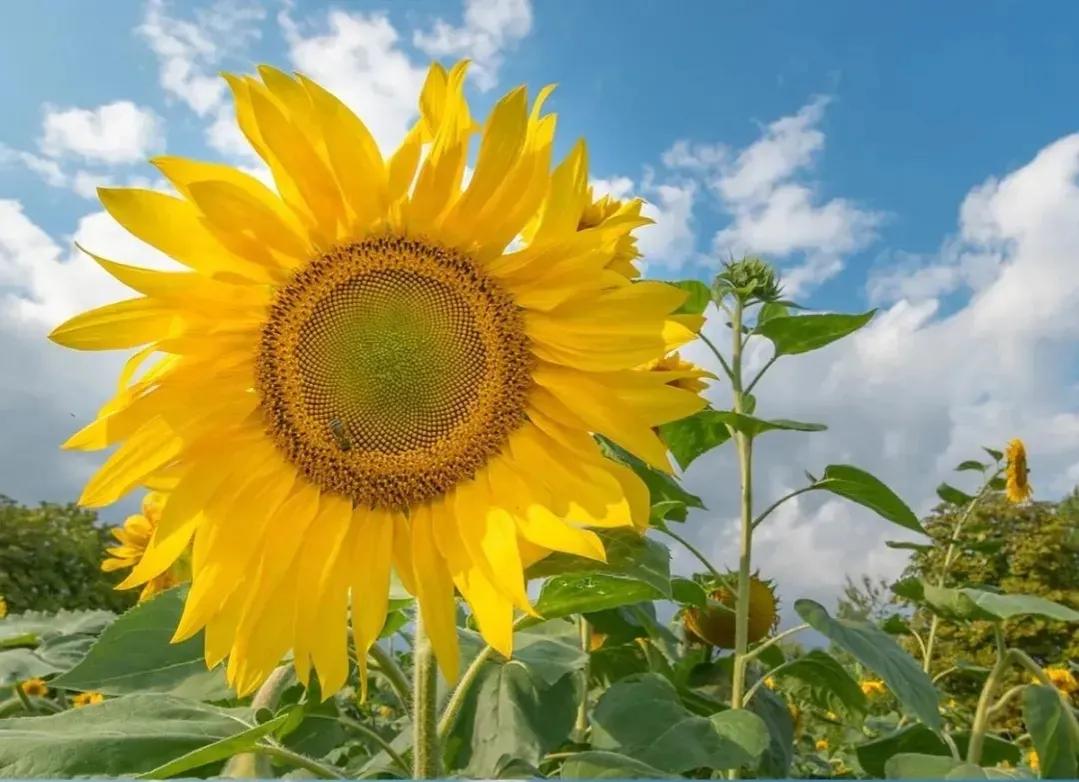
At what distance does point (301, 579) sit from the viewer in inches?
72.9

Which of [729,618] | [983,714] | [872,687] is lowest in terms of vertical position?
[983,714]

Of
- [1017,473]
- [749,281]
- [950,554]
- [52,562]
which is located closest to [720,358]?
[749,281]

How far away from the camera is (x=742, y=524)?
10.7 ft

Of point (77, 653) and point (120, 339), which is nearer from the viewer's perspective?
point (120, 339)

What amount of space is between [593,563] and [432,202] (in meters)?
0.65

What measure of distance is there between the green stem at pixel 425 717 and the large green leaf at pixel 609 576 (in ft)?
0.70

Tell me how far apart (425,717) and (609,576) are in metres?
0.41

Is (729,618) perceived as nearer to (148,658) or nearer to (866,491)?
(866,491)

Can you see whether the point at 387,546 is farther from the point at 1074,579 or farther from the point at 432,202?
the point at 1074,579

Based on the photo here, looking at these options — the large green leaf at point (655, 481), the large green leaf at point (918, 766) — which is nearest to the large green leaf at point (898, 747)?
the large green leaf at point (918, 766)

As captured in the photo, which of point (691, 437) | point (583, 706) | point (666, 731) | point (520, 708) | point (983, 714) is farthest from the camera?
point (983, 714)

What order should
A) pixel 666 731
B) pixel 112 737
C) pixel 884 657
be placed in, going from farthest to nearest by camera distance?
pixel 884 657, pixel 666 731, pixel 112 737

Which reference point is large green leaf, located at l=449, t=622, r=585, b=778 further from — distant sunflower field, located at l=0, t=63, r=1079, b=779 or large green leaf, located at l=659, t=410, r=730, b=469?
large green leaf, located at l=659, t=410, r=730, b=469

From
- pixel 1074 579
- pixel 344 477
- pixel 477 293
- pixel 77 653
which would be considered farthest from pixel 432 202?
pixel 1074 579
